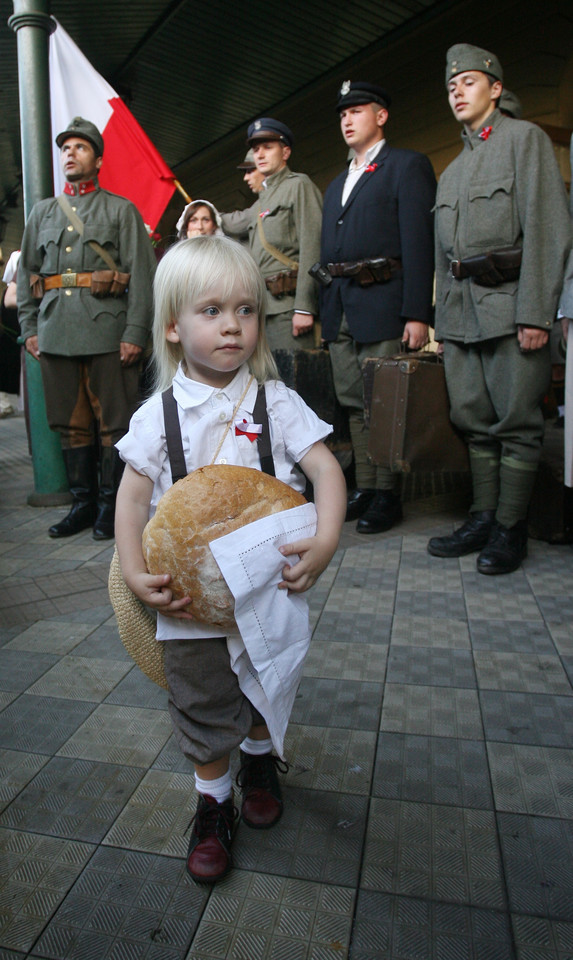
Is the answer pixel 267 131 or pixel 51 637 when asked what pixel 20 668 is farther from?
pixel 267 131

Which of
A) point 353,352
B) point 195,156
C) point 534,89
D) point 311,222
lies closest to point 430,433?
point 353,352

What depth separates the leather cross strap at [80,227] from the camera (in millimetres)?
3648

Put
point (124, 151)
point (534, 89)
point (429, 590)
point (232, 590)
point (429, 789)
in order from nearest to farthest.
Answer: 1. point (232, 590)
2. point (429, 789)
3. point (429, 590)
4. point (124, 151)
5. point (534, 89)

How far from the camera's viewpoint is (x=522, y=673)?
6.93ft

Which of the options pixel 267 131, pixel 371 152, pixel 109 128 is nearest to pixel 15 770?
pixel 371 152

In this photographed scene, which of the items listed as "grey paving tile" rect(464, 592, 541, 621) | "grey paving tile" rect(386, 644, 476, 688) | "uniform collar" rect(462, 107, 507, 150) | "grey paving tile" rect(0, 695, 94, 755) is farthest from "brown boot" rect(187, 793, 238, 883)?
"uniform collar" rect(462, 107, 507, 150)

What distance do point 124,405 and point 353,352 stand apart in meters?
1.36

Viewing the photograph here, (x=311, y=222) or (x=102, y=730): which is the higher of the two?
(x=311, y=222)

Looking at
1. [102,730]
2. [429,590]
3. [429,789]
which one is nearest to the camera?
[429,789]

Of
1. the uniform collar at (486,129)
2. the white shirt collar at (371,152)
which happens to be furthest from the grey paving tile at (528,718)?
the white shirt collar at (371,152)

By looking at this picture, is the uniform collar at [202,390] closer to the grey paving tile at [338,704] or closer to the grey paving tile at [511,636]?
the grey paving tile at [338,704]

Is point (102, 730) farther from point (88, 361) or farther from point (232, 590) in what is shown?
point (88, 361)

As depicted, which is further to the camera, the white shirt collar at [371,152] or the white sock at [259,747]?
the white shirt collar at [371,152]

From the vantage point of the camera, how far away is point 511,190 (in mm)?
2889
